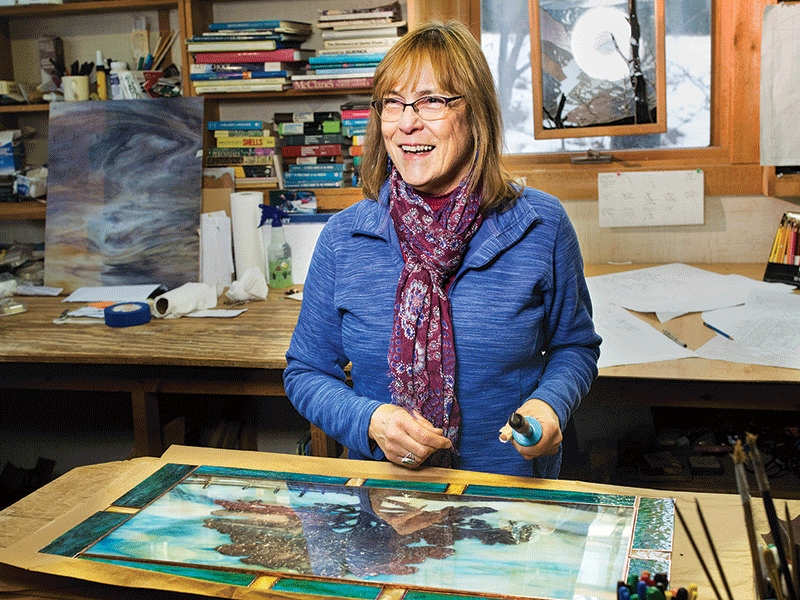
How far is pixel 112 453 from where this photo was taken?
2963mm

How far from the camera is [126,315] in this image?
221cm

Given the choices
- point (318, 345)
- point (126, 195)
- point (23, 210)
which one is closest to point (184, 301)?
point (126, 195)

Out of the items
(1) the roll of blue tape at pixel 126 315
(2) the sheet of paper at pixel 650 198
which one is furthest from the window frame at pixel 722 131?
(1) the roll of blue tape at pixel 126 315

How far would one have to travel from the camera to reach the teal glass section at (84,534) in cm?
91

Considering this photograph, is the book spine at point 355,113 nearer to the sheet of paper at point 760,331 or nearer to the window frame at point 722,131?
the window frame at point 722,131

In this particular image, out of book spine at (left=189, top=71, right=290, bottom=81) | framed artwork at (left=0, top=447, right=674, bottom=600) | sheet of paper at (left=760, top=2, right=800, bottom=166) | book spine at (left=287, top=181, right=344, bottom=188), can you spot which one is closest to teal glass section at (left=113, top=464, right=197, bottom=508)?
framed artwork at (left=0, top=447, right=674, bottom=600)

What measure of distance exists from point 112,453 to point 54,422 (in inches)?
12.6

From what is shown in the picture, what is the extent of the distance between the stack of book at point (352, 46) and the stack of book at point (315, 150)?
142 mm

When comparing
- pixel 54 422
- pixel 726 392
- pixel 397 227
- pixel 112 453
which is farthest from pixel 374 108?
pixel 54 422

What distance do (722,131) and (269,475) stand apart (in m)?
2.12

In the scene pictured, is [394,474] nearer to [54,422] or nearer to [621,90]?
[621,90]

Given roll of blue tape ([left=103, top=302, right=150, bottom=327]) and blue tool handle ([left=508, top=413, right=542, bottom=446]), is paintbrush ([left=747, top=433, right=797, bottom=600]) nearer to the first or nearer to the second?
blue tool handle ([left=508, top=413, right=542, bottom=446])

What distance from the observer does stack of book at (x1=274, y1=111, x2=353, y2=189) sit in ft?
9.04

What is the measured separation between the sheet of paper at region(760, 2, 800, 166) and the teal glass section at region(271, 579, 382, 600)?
2084mm
